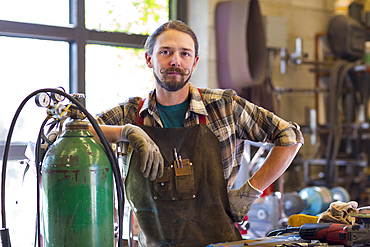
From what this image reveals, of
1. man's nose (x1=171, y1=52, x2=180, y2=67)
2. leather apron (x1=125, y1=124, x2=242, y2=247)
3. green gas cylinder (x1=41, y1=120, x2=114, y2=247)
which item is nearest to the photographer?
green gas cylinder (x1=41, y1=120, x2=114, y2=247)

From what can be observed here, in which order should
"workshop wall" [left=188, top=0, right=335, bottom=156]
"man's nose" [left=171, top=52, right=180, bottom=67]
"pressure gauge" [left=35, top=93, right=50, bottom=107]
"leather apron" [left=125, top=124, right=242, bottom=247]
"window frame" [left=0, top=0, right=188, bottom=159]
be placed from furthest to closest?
"workshop wall" [left=188, top=0, right=335, bottom=156], "window frame" [left=0, top=0, right=188, bottom=159], "man's nose" [left=171, top=52, right=180, bottom=67], "leather apron" [left=125, top=124, right=242, bottom=247], "pressure gauge" [left=35, top=93, right=50, bottom=107]

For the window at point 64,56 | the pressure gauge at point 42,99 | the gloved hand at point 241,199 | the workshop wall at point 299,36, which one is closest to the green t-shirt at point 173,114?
A: the gloved hand at point 241,199

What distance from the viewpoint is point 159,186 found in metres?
1.62

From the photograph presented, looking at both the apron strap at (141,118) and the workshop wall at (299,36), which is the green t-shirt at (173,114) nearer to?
the apron strap at (141,118)

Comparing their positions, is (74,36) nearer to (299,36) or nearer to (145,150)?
(145,150)

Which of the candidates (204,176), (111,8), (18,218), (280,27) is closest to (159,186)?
(204,176)

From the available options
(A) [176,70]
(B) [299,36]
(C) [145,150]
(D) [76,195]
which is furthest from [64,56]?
(B) [299,36]

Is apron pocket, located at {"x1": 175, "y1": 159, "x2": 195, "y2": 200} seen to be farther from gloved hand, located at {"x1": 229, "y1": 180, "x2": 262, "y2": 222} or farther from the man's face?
the man's face

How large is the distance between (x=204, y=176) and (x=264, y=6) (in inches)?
123

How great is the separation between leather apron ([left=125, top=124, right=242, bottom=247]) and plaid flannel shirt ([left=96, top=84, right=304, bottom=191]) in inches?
4.5

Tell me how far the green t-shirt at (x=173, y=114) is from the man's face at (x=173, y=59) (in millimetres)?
100

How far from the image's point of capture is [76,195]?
1140 millimetres

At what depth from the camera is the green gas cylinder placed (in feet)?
3.74

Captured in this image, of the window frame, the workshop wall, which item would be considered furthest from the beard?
the workshop wall
